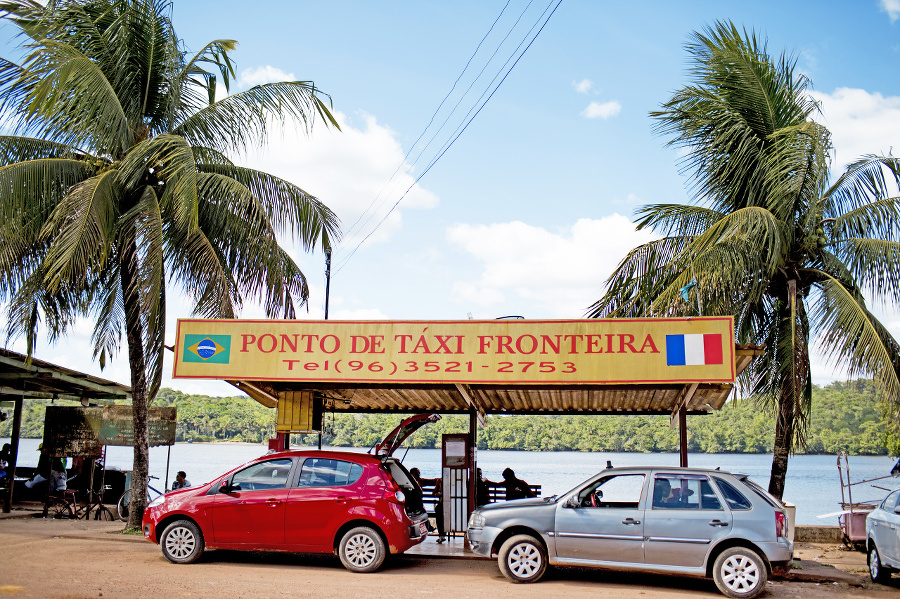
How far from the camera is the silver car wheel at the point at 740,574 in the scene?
873 centimetres

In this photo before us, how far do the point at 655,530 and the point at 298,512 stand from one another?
4.74m

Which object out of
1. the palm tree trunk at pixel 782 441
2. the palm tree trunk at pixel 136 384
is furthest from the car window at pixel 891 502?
the palm tree trunk at pixel 136 384

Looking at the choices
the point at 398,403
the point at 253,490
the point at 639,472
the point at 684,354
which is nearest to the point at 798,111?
the point at 684,354

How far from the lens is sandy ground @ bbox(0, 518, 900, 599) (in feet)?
28.0

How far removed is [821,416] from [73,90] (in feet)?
148

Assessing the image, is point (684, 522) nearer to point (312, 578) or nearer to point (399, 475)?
point (399, 475)

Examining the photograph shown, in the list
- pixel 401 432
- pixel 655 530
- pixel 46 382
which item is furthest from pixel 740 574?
pixel 46 382

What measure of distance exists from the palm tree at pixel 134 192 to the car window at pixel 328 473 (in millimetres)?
4312

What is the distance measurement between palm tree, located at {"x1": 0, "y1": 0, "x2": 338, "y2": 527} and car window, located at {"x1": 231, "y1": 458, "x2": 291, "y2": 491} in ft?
12.8

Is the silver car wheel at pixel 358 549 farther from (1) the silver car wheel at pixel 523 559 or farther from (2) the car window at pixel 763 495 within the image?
(2) the car window at pixel 763 495

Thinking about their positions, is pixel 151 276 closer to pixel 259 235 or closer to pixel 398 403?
pixel 259 235

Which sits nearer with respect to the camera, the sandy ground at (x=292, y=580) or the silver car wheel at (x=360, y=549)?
the sandy ground at (x=292, y=580)

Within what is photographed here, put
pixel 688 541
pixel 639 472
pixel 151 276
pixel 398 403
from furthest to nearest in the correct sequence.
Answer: pixel 398 403, pixel 151 276, pixel 639 472, pixel 688 541

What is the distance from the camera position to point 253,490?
10.3 m
